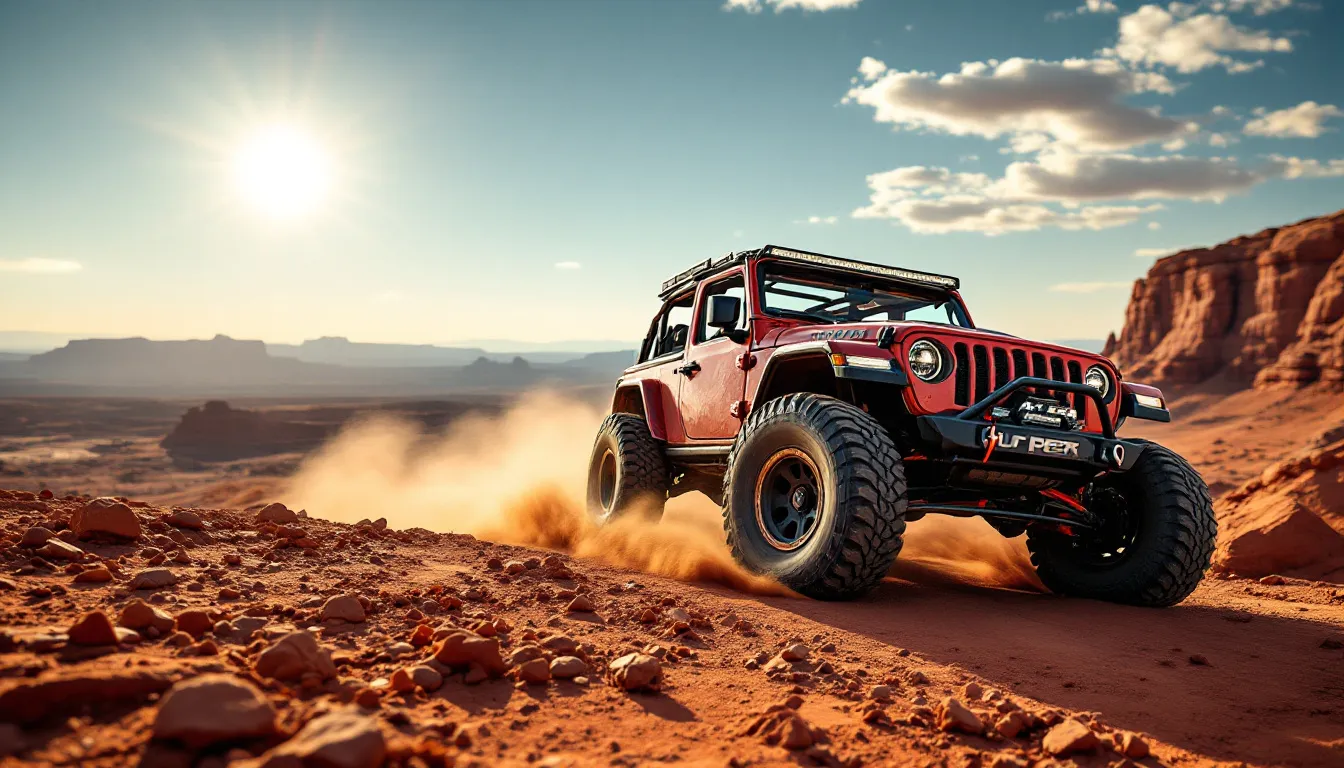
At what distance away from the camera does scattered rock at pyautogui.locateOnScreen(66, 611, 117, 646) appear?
2172 mm

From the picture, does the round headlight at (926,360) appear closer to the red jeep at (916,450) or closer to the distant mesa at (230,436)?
the red jeep at (916,450)

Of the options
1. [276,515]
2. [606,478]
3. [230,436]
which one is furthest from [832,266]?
[230,436]

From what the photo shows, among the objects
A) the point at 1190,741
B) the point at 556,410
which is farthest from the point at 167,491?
the point at 1190,741

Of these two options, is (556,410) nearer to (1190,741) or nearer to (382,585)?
(382,585)

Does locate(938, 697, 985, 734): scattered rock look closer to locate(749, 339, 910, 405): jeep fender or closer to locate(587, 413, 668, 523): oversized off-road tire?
locate(749, 339, 910, 405): jeep fender

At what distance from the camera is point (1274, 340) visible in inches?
1747

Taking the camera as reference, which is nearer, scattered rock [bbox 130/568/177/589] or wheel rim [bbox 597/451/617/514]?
scattered rock [bbox 130/568/177/589]

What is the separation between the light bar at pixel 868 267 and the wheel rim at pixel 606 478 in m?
2.76

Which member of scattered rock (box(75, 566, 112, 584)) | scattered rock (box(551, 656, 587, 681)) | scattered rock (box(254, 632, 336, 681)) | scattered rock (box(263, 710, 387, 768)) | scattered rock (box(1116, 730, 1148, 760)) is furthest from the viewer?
scattered rock (box(75, 566, 112, 584))

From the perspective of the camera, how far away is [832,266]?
621 centimetres

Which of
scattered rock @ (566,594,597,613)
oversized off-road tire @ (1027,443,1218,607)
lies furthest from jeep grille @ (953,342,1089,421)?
scattered rock @ (566,594,597,613)

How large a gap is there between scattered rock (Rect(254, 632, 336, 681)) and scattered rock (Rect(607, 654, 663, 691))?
88 cm

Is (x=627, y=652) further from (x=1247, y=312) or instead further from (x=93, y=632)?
(x=1247, y=312)

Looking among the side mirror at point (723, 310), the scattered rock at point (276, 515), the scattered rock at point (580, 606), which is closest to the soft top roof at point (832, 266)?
the side mirror at point (723, 310)
